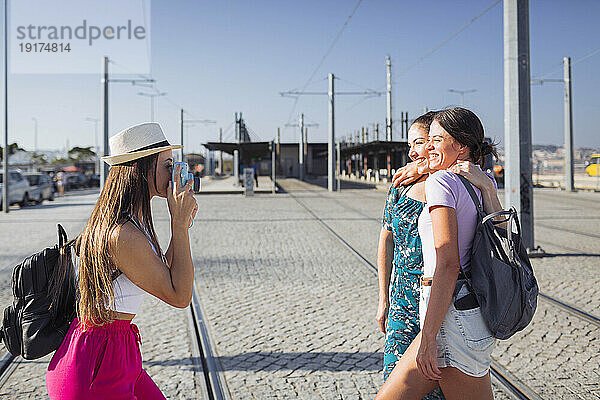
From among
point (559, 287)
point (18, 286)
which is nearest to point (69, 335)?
point (18, 286)

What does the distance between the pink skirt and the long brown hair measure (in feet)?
0.19

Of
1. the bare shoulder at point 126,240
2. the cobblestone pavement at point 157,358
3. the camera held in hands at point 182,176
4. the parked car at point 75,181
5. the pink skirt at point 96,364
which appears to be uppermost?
the parked car at point 75,181

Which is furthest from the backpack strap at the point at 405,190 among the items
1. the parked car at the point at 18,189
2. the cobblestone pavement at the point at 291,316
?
A: the parked car at the point at 18,189

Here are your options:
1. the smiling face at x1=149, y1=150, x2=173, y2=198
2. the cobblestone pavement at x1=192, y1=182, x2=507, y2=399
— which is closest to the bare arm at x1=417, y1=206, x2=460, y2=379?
the smiling face at x1=149, y1=150, x2=173, y2=198

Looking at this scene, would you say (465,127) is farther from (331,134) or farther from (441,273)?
(331,134)

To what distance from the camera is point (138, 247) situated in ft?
7.63

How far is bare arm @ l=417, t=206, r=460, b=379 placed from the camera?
240 centimetres

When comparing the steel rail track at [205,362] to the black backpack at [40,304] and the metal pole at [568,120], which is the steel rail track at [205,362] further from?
the metal pole at [568,120]

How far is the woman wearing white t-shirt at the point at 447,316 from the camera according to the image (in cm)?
241

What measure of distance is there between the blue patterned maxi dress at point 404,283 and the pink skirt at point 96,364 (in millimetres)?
1118

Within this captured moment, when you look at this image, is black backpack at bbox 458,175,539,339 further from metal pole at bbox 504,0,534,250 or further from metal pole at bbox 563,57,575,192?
metal pole at bbox 563,57,575,192

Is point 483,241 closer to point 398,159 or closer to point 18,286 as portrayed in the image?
point 18,286

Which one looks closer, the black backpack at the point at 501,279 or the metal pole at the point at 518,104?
the black backpack at the point at 501,279

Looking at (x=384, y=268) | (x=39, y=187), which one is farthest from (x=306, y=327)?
(x=39, y=187)
